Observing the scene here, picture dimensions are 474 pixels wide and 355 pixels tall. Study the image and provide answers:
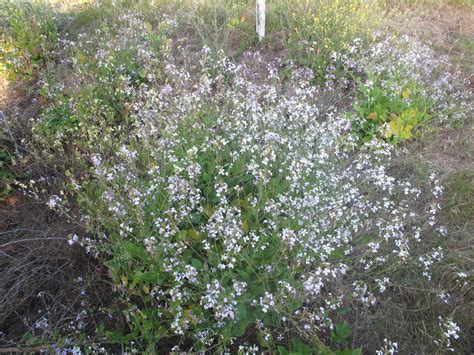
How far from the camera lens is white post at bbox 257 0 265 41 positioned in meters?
5.30

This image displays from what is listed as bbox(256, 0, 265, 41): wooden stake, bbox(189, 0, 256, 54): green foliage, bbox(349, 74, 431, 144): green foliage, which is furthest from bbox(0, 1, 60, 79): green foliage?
bbox(349, 74, 431, 144): green foliage

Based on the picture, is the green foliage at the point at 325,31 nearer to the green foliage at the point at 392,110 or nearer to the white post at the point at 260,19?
the white post at the point at 260,19

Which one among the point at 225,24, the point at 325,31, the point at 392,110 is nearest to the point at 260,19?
the point at 225,24

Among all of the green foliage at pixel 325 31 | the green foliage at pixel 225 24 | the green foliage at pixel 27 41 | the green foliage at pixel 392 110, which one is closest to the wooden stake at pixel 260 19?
Result: the green foliage at pixel 225 24

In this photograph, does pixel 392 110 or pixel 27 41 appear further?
pixel 27 41

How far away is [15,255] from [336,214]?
2.43 meters

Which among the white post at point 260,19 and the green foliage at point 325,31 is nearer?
the green foliage at point 325,31

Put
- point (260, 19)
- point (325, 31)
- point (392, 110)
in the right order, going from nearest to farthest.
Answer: point (392, 110) < point (325, 31) < point (260, 19)

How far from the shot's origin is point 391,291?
2.97m

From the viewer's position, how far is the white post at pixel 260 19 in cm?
530

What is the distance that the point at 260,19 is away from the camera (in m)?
5.41

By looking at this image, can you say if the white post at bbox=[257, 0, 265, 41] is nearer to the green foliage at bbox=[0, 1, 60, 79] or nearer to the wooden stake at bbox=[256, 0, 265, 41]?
the wooden stake at bbox=[256, 0, 265, 41]

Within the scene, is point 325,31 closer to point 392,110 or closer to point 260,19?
point 260,19

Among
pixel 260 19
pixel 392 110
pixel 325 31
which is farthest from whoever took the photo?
pixel 260 19
